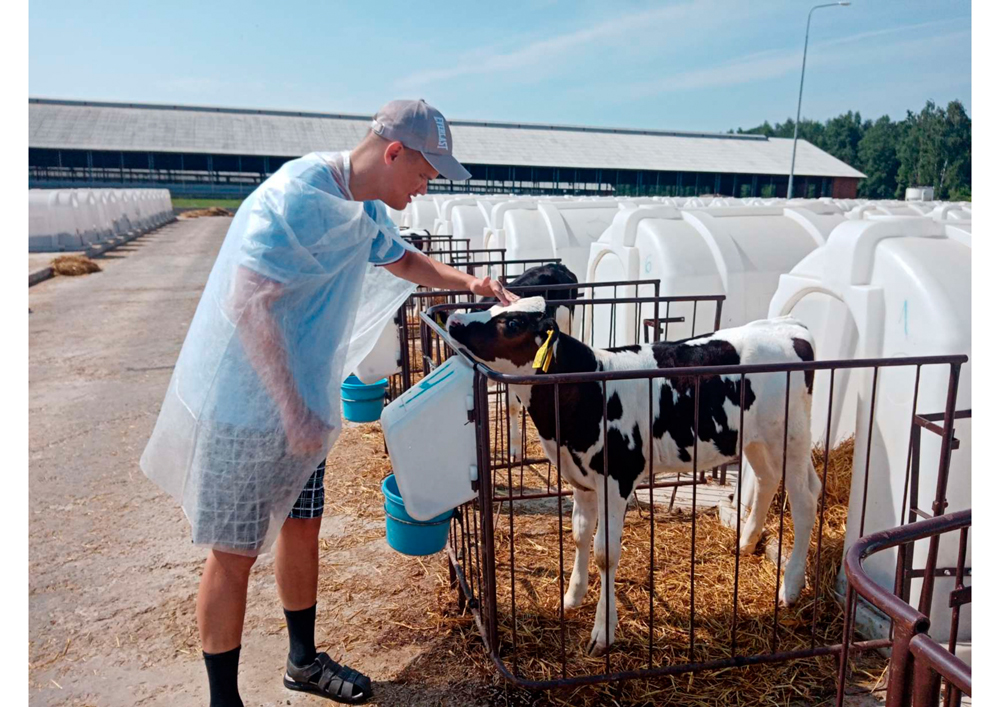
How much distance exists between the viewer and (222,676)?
252 centimetres

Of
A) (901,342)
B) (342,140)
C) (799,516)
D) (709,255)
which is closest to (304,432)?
(799,516)

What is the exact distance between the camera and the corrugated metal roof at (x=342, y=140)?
153ft

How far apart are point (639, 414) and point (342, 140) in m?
52.0

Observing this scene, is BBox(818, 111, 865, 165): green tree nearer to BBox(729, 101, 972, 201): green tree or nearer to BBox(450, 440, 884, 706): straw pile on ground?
BBox(729, 101, 972, 201): green tree

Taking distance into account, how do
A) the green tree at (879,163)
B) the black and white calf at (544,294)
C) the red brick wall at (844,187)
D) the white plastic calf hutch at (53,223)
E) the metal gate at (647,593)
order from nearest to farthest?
1. the metal gate at (647,593)
2. the black and white calf at (544,294)
3. the white plastic calf hutch at (53,223)
4. the red brick wall at (844,187)
5. the green tree at (879,163)

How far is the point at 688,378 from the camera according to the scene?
3365mm

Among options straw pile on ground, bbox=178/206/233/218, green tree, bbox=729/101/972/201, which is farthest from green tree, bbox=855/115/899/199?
straw pile on ground, bbox=178/206/233/218

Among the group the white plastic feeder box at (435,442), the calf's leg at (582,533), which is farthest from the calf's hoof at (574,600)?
the white plastic feeder box at (435,442)

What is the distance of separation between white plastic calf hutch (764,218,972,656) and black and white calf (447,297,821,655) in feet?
0.97

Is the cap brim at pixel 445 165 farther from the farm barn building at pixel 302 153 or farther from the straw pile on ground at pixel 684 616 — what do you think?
the farm barn building at pixel 302 153

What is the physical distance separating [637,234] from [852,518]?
378 centimetres

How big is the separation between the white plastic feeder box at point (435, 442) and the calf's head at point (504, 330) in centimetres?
25

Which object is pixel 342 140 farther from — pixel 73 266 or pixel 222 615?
pixel 222 615

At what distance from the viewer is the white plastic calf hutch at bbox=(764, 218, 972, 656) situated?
118 inches
